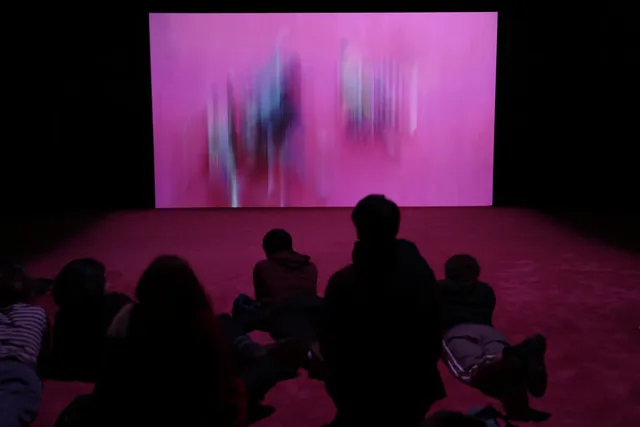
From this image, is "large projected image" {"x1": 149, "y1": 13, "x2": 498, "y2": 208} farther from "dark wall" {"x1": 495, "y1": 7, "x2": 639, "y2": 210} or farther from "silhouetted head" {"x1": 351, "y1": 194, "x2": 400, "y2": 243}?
"silhouetted head" {"x1": 351, "y1": 194, "x2": 400, "y2": 243}

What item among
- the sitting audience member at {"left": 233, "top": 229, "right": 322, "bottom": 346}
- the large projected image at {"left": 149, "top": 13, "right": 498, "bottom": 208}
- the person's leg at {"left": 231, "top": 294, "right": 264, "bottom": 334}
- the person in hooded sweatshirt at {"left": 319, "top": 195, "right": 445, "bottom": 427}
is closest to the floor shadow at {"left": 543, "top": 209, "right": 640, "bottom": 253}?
the large projected image at {"left": 149, "top": 13, "right": 498, "bottom": 208}

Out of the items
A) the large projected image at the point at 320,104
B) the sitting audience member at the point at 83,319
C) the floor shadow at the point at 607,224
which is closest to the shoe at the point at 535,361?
the sitting audience member at the point at 83,319

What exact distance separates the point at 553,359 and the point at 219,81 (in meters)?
4.74

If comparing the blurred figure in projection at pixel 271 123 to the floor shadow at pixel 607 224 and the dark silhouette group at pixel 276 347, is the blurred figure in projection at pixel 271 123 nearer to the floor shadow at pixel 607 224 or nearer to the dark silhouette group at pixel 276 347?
the floor shadow at pixel 607 224

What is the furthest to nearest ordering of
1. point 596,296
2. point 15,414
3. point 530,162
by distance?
point 530,162, point 596,296, point 15,414

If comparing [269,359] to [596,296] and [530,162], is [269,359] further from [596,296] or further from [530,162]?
[530,162]

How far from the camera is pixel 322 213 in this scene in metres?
6.45

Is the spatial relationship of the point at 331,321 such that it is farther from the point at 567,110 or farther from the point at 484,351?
the point at 567,110

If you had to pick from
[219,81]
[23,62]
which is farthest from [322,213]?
[23,62]

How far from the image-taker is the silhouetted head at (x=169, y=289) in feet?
4.34

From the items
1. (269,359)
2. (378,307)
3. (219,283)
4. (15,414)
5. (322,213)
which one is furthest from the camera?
(322,213)

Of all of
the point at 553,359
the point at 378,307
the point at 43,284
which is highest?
the point at 378,307

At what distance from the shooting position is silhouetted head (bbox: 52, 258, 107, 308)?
1.92 metres

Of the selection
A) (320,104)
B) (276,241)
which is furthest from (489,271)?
(320,104)
